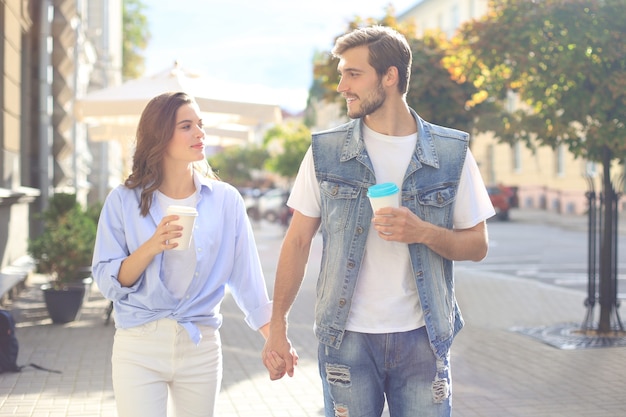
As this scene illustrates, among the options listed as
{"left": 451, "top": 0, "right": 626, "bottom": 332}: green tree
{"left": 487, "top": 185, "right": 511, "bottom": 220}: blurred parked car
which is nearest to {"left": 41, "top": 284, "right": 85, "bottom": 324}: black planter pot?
{"left": 451, "top": 0, "right": 626, "bottom": 332}: green tree

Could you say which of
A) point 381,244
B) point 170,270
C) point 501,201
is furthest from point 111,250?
point 501,201

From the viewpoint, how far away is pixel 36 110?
17.0m

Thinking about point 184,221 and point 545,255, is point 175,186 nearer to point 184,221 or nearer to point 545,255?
point 184,221

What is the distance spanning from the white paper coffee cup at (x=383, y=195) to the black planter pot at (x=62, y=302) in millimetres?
7822

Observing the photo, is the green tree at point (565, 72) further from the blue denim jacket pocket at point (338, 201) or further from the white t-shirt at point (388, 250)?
the blue denim jacket pocket at point (338, 201)

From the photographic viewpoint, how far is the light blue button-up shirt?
3.51 meters

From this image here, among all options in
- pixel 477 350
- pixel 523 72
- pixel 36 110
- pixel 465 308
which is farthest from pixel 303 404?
pixel 36 110

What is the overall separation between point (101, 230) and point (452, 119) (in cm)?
1129

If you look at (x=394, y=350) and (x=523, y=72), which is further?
(x=523, y=72)

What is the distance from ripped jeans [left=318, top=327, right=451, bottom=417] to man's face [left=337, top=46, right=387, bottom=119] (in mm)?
765

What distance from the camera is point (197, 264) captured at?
3.61m

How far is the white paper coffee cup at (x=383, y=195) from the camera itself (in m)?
3.05

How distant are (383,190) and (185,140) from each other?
0.94 m

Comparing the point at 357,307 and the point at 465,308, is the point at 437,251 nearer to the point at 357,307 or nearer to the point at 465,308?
the point at 357,307
